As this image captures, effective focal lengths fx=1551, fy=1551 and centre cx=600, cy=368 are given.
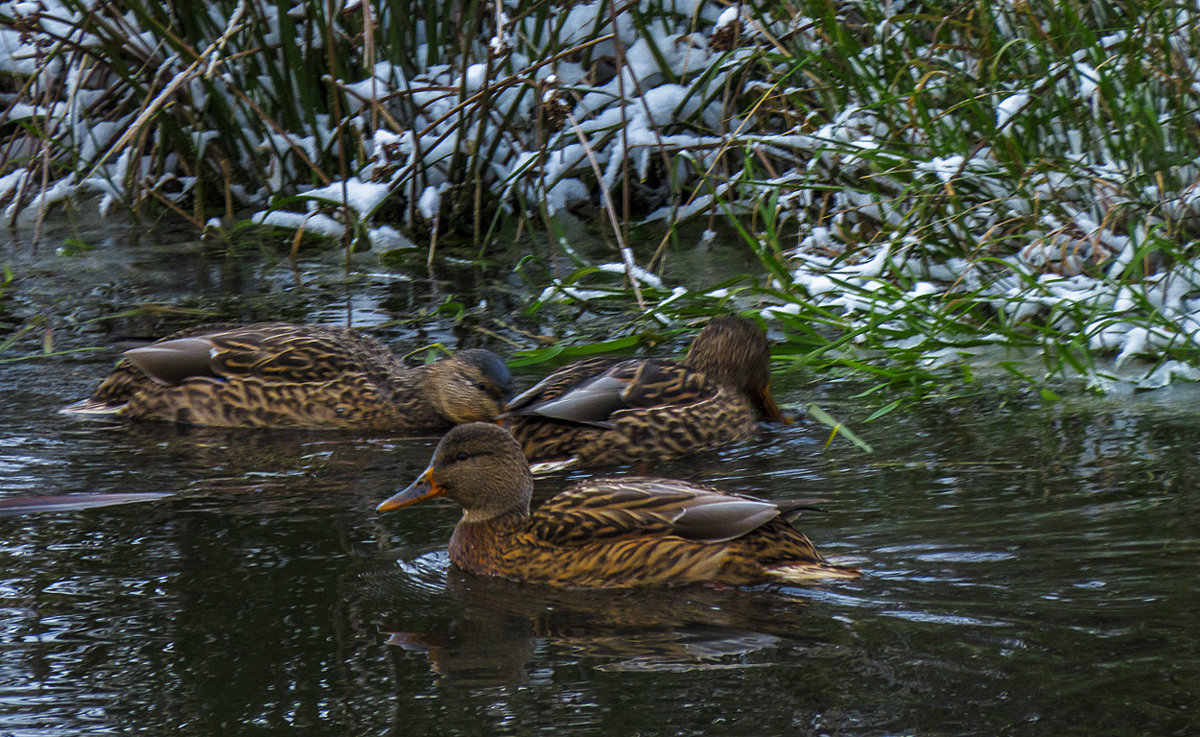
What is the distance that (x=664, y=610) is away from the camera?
3838 millimetres

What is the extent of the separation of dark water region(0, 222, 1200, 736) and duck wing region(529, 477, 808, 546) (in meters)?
0.18

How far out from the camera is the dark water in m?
3.12

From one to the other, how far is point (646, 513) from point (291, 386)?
103 inches

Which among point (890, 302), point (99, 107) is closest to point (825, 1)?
point (890, 302)

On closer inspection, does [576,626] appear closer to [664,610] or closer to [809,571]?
[664,610]

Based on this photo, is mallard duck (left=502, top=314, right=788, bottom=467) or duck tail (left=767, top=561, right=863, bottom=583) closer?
duck tail (left=767, top=561, right=863, bottom=583)

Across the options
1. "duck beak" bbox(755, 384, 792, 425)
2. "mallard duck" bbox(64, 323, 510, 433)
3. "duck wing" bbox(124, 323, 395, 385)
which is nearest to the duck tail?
"duck beak" bbox(755, 384, 792, 425)

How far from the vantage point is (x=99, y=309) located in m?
7.90

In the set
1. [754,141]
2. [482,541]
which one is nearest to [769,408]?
[482,541]

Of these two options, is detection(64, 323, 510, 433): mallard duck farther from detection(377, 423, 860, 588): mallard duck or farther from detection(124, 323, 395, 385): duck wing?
detection(377, 423, 860, 588): mallard duck

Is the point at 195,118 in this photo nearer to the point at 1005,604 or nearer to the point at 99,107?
the point at 99,107

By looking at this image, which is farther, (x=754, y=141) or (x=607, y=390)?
(x=754, y=141)

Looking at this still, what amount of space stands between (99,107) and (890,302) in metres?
5.75

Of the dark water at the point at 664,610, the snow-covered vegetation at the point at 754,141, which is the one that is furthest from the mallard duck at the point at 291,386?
the snow-covered vegetation at the point at 754,141
